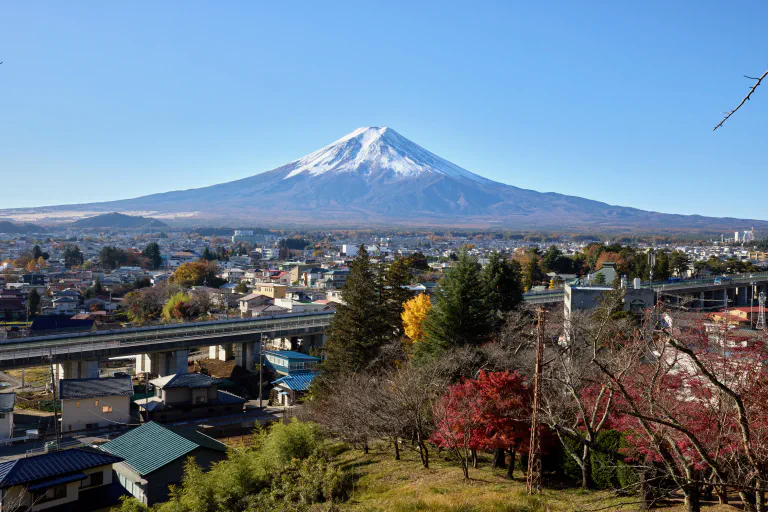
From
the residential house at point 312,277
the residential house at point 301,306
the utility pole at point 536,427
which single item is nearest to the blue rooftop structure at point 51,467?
the utility pole at point 536,427

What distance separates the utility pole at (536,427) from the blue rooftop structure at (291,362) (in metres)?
16.4

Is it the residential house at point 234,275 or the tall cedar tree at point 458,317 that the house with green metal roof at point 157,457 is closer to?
the tall cedar tree at point 458,317

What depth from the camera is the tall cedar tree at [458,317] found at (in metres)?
17.3

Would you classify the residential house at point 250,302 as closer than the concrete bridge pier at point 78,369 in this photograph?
No

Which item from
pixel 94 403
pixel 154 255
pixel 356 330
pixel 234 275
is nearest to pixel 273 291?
pixel 234 275

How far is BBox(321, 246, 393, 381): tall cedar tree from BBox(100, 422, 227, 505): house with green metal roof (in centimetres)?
449

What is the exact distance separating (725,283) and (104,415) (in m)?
38.7

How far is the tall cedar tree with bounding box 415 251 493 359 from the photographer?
17266 mm

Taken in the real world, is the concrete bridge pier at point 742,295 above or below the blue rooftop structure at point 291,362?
above

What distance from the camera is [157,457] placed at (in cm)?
1417

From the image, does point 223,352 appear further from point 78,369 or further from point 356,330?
point 356,330

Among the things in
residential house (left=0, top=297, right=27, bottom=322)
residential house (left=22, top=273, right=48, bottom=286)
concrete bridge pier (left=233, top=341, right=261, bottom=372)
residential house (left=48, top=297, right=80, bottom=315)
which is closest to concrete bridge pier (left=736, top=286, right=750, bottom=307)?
concrete bridge pier (left=233, top=341, right=261, bottom=372)

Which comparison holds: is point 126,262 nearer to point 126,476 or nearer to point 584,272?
point 584,272

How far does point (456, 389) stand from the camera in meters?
11.8
